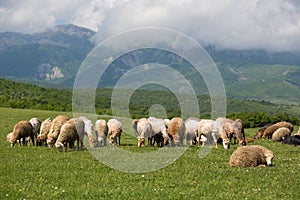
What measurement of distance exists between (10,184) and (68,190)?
2.56 meters

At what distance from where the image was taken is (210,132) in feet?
103

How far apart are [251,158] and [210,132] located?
11.4m

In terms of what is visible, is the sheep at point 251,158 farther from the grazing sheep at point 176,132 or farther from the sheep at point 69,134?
the sheep at point 69,134

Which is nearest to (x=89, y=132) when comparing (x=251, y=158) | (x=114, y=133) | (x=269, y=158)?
(x=114, y=133)

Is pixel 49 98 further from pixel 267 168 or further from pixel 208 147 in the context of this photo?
pixel 267 168

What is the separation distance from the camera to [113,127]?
33469mm

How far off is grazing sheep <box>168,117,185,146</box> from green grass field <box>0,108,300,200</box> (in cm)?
908

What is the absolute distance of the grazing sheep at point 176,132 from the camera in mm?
32188

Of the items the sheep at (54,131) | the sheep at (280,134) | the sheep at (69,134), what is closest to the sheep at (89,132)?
the sheep at (69,134)

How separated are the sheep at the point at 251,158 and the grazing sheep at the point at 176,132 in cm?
1174

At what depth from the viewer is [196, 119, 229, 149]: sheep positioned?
30.8 meters

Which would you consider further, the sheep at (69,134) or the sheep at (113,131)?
the sheep at (113,131)

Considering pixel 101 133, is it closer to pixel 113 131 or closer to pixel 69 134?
pixel 113 131

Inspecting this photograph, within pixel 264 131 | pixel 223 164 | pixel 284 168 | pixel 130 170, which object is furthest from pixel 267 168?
pixel 264 131
